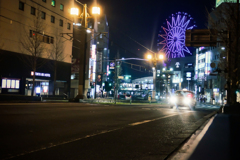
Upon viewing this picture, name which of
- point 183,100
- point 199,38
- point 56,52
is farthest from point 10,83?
point 199,38

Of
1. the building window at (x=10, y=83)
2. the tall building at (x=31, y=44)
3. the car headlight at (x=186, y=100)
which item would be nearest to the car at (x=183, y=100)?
the car headlight at (x=186, y=100)

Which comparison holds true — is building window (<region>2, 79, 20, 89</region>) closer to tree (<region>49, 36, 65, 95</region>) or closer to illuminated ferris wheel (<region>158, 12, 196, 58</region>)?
tree (<region>49, 36, 65, 95</region>)

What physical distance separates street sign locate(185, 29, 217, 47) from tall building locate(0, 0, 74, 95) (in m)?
17.9

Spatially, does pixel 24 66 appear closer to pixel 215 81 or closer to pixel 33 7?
pixel 33 7

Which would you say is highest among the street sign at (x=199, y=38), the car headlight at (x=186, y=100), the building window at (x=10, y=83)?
the street sign at (x=199, y=38)

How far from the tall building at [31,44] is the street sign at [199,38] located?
704 inches

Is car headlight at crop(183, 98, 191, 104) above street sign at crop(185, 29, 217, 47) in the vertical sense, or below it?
below

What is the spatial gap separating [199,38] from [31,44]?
1003 inches

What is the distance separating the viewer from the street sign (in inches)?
835

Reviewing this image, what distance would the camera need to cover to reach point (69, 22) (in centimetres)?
4669

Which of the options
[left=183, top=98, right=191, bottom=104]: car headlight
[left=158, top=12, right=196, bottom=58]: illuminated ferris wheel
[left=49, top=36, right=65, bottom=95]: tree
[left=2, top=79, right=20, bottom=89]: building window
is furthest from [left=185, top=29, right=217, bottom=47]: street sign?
[left=158, top=12, right=196, bottom=58]: illuminated ferris wheel

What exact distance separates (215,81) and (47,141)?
77664mm

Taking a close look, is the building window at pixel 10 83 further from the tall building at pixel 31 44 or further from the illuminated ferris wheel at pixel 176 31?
the illuminated ferris wheel at pixel 176 31

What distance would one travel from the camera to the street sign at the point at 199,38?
69.6 ft
